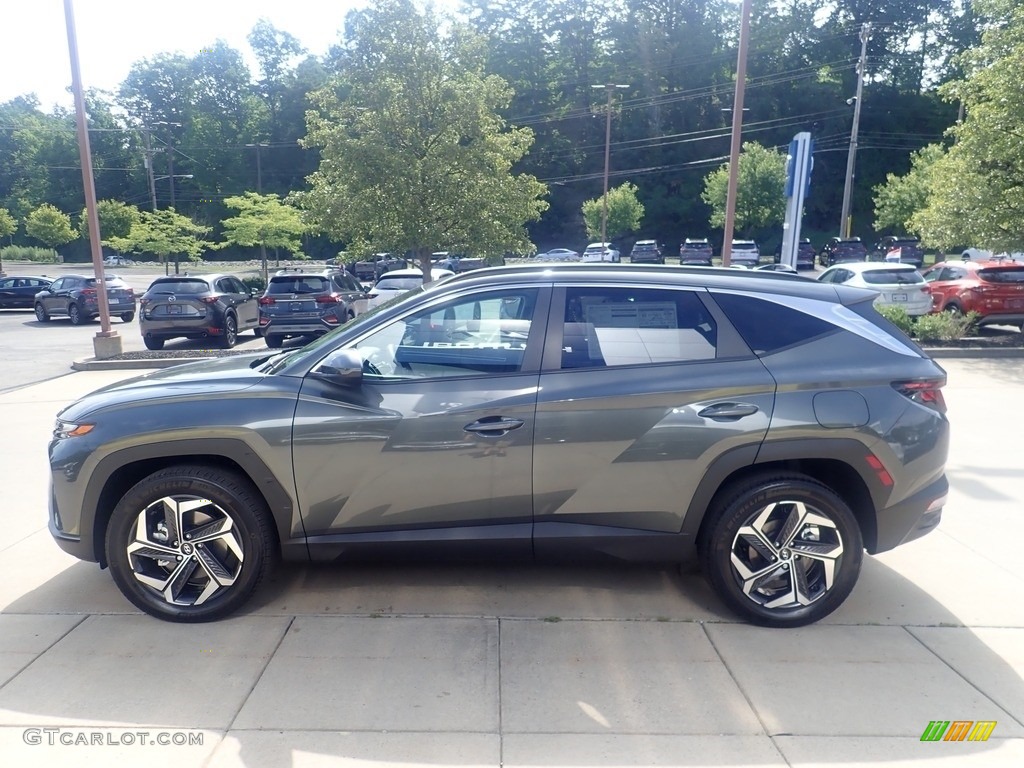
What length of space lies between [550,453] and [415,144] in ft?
43.2

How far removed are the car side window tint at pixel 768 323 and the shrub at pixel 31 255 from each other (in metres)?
75.5

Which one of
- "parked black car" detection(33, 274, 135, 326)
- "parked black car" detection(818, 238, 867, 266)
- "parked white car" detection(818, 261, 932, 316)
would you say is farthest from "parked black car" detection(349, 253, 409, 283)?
"parked white car" detection(818, 261, 932, 316)

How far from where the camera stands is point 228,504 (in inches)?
146

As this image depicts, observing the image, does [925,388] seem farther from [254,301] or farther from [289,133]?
[289,133]

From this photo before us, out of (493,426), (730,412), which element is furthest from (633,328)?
(493,426)

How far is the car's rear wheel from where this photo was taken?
611 inches

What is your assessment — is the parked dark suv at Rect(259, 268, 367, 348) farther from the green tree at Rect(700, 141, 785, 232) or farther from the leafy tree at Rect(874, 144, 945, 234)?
the green tree at Rect(700, 141, 785, 232)

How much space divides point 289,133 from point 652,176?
37.7m

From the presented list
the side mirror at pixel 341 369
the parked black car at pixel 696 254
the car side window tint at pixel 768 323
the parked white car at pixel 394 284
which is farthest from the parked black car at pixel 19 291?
the car side window tint at pixel 768 323

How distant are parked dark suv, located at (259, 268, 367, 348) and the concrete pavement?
9697 mm

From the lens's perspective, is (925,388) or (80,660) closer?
(80,660)

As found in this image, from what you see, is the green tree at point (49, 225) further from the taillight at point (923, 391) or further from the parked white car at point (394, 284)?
the taillight at point (923, 391)

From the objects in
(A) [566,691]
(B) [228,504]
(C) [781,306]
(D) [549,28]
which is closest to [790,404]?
(C) [781,306]

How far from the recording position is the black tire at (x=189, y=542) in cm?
370
